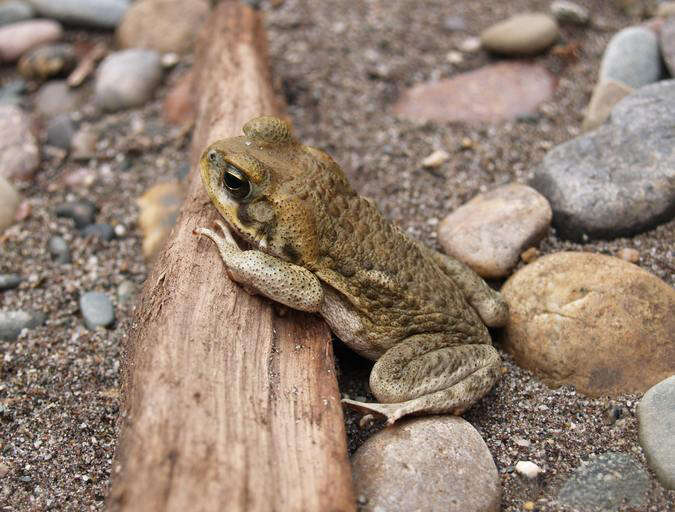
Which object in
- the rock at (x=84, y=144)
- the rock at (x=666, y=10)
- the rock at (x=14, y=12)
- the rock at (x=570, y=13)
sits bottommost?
the rock at (x=84, y=144)

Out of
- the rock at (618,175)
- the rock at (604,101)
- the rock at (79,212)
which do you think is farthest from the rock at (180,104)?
the rock at (604,101)

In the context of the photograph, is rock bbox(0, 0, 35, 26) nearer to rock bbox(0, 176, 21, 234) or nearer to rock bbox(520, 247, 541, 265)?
rock bbox(0, 176, 21, 234)

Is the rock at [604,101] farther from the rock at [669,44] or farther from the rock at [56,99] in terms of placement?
Answer: the rock at [56,99]

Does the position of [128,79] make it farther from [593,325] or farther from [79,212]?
[593,325]

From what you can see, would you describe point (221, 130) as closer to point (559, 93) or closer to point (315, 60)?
point (315, 60)

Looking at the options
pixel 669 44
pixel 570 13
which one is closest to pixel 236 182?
pixel 669 44

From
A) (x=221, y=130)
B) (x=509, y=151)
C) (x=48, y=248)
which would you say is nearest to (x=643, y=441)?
(x=509, y=151)
